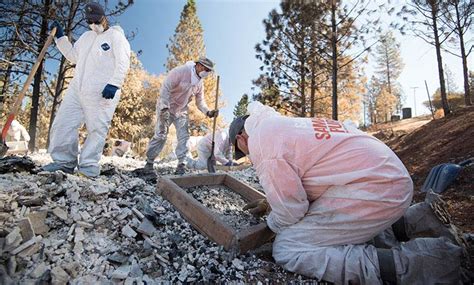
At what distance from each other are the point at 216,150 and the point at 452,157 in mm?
4894

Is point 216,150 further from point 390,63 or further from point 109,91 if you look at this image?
point 390,63

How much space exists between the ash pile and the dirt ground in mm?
1827

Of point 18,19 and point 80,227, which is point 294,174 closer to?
point 80,227

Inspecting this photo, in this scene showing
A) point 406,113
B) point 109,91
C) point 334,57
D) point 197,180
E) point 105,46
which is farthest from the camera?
point 406,113

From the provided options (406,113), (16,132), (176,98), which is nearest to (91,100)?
(176,98)

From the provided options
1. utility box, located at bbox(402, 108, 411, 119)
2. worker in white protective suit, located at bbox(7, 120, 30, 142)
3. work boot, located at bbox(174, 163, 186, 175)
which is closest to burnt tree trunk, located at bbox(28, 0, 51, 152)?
worker in white protective suit, located at bbox(7, 120, 30, 142)

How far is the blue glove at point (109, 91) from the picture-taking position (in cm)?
327

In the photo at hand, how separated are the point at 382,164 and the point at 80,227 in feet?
6.69

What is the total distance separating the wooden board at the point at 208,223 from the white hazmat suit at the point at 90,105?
1096mm

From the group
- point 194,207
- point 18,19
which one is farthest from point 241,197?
point 18,19

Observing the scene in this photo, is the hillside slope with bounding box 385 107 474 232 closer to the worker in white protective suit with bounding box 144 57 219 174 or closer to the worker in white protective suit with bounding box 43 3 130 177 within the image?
the worker in white protective suit with bounding box 144 57 219 174

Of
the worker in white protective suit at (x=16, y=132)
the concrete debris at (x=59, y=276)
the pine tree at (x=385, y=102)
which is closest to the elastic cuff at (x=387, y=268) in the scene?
the concrete debris at (x=59, y=276)

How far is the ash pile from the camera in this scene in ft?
5.39

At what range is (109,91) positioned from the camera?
3279 millimetres
